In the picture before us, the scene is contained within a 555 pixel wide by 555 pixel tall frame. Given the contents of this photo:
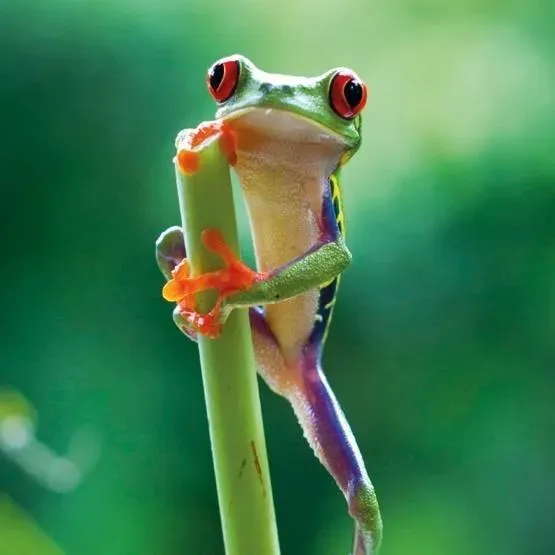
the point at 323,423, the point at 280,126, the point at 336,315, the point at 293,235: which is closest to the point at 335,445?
the point at 323,423

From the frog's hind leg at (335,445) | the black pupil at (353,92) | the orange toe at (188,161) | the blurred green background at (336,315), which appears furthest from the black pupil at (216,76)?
the blurred green background at (336,315)

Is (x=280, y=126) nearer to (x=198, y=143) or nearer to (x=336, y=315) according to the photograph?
(x=198, y=143)

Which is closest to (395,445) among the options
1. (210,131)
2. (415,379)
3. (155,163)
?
(415,379)

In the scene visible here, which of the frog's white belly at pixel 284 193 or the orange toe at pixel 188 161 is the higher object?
the orange toe at pixel 188 161

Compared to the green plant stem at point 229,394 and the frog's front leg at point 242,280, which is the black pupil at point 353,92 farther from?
the green plant stem at point 229,394

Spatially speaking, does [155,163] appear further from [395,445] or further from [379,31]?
[395,445]

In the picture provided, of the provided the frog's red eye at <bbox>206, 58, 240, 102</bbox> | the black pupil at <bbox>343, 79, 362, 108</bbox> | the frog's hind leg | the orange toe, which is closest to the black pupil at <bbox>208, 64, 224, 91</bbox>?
the frog's red eye at <bbox>206, 58, 240, 102</bbox>
